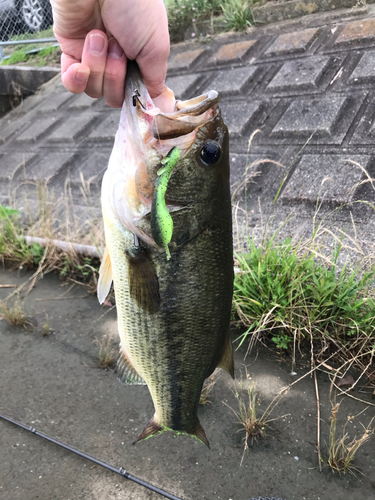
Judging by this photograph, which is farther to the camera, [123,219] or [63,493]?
[63,493]

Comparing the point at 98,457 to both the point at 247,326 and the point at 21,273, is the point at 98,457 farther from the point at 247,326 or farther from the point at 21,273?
the point at 21,273

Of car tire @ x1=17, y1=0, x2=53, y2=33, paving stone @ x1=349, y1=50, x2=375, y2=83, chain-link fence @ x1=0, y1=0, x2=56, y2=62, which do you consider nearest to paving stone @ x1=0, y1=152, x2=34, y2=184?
chain-link fence @ x1=0, y1=0, x2=56, y2=62

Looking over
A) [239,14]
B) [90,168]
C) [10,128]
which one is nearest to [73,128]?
[90,168]

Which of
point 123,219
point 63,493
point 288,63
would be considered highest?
point 123,219

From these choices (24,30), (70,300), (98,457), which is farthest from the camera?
(24,30)

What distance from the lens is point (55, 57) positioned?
855 cm

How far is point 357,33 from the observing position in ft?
17.0

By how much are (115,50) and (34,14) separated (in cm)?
776

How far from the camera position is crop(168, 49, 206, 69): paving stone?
648 cm

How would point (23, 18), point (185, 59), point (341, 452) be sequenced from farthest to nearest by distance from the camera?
point (23, 18) → point (185, 59) → point (341, 452)

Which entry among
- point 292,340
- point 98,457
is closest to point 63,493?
point 98,457

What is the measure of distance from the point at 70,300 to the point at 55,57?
20.5 feet

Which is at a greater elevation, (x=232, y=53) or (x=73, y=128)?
(x=232, y=53)

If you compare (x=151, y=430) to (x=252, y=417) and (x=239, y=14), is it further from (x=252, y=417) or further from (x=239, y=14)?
(x=239, y=14)
